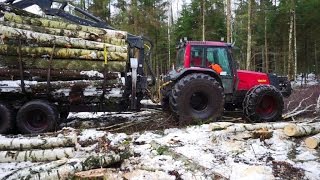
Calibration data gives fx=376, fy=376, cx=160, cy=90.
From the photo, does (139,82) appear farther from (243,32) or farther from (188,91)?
(243,32)

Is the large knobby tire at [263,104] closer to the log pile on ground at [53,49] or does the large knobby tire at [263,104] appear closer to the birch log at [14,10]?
the log pile on ground at [53,49]

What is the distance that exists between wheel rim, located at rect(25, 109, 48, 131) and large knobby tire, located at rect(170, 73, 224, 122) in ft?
10.3

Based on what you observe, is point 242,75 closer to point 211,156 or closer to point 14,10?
point 211,156

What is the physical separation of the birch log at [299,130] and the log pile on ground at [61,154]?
3280mm

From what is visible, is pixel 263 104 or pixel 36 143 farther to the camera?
pixel 263 104

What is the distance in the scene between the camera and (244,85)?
1030 cm

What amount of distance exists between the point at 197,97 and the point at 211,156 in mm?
3093

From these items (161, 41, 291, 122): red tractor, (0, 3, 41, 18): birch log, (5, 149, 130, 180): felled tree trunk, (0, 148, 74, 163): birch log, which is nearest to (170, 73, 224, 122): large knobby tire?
(161, 41, 291, 122): red tractor

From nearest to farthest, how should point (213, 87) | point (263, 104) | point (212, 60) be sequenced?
1. point (213, 87)
2. point (212, 60)
3. point (263, 104)

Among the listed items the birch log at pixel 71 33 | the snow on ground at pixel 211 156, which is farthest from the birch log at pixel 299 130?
the birch log at pixel 71 33

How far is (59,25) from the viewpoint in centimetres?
966

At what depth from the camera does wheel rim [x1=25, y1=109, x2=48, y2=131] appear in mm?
9141

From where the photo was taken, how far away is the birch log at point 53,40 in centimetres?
909

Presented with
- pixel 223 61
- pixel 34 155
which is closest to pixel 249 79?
pixel 223 61
